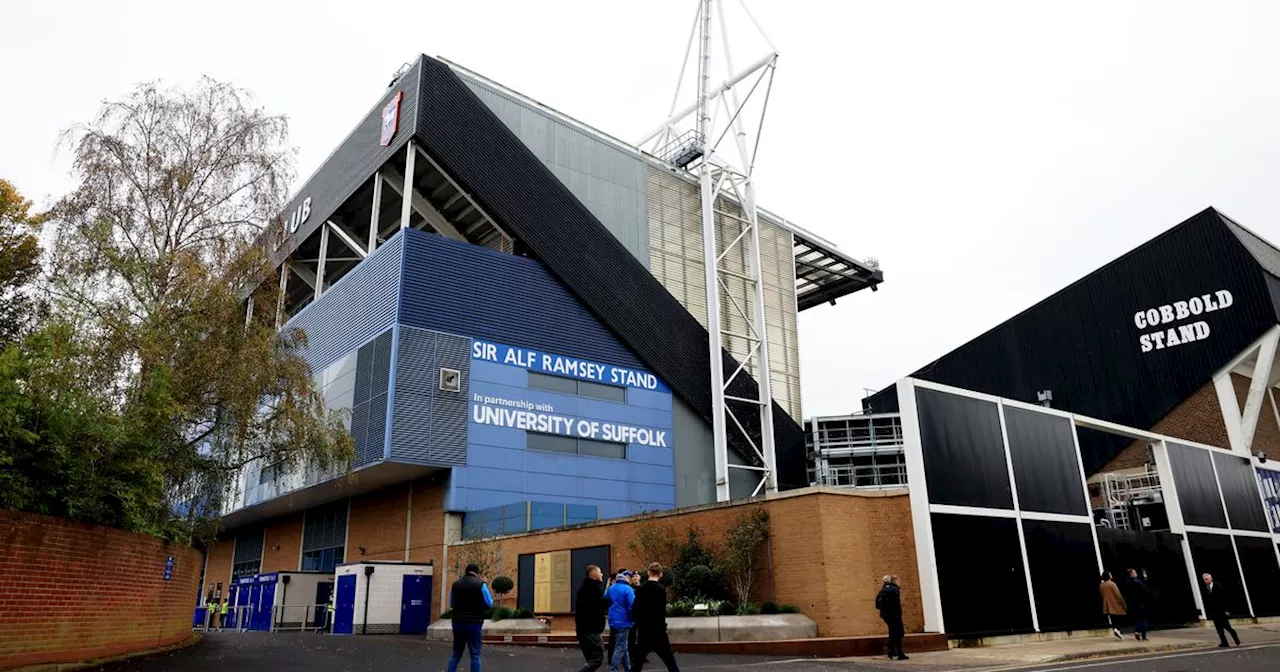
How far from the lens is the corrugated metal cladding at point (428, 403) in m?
29.1

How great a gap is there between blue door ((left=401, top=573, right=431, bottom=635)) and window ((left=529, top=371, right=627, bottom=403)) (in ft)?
27.2

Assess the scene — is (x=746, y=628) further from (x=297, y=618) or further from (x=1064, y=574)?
(x=297, y=618)

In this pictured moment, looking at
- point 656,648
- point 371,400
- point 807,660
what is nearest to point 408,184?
point 371,400

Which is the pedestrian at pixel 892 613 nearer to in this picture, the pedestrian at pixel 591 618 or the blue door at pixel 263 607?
the pedestrian at pixel 591 618

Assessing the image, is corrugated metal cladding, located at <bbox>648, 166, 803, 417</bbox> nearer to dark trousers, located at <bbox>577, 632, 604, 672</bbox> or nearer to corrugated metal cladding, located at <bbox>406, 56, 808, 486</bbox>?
corrugated metal cladding, located at <bbox>406, 56, 808, 486</bbox>

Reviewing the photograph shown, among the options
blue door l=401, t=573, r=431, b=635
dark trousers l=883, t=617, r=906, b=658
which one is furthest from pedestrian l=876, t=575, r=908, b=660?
blue door l=401, t=573, r=431, b=635

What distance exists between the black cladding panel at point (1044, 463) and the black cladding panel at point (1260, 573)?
10.2m

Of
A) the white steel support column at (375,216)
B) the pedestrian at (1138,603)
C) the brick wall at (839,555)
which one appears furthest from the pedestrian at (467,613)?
the white steel support column at (375,216)

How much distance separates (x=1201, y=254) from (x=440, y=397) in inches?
1172

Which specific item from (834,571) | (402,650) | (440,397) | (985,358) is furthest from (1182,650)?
(985,358)

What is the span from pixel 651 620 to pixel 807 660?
555 cm

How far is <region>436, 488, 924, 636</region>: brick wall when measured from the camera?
651 inches

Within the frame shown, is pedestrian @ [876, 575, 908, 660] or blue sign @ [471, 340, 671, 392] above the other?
blue sign @ [471, 340, 671, 392]

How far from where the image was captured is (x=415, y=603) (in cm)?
2788
